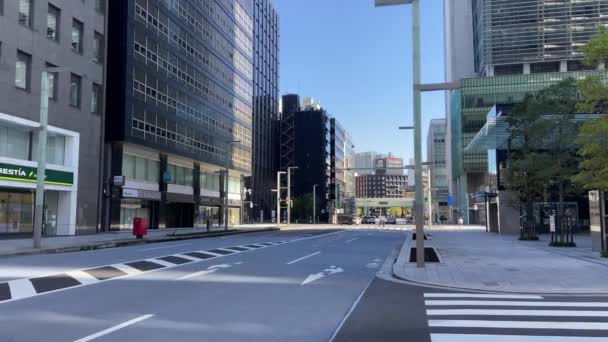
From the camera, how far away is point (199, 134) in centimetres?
5819

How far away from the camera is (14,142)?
3281cm

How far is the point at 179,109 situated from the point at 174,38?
6.90 meters

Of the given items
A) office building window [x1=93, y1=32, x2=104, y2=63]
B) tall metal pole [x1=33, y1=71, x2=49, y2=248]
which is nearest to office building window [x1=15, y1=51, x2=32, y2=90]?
office building window [x1=93, y1=32, x2=104, y2=63]

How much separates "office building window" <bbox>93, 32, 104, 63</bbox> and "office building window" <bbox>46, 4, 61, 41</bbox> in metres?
4.27

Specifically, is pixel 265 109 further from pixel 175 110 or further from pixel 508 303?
pixel 508 303

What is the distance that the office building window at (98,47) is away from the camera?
4022cm

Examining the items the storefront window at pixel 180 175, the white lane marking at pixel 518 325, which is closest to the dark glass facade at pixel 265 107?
the storefront window at pixel 180 175

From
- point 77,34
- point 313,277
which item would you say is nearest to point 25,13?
point 77,34

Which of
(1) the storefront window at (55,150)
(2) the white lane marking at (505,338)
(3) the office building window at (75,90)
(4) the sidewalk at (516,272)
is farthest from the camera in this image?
(3) the office building window at (75,90)

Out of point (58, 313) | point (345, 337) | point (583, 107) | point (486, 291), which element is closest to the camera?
point (345, 337)

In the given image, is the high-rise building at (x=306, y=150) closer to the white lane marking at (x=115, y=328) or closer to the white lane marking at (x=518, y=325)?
the white lane marking at (x=115, y=328)

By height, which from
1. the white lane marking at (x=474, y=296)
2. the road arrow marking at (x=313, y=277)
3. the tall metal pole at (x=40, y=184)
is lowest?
the white lane marking at (x=474, y=296)

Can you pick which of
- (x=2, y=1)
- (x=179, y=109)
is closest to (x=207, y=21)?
(x=179, y=109)

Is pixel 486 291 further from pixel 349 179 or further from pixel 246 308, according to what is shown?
pixel 349 179
